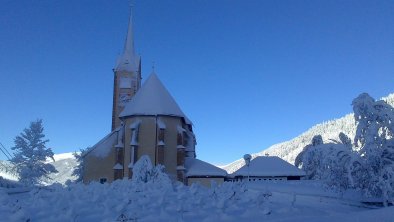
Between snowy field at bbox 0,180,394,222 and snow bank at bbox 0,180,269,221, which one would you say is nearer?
snow bank at bbox 0,180,269,221

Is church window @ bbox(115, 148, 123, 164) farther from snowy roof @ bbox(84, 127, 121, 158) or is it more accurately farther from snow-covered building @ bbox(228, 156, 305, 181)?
snow-covered building @ bbox(228, 156, 305, 181)

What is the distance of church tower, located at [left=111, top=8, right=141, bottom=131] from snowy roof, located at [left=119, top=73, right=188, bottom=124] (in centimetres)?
831

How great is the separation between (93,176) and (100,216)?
1160 inches

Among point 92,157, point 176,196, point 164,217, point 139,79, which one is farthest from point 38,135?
point 164,217

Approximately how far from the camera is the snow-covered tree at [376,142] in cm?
1482

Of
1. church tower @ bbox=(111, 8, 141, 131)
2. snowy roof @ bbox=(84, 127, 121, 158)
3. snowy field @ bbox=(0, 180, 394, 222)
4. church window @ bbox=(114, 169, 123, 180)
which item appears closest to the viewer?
snowy field @ bbox=(0, 180, 394, 222)

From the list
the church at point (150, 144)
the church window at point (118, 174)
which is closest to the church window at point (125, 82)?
the church at point (150, 144)

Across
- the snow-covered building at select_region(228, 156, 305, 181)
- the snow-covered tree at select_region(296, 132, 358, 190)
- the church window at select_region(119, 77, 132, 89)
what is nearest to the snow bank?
the snow-covered tree at select_region(296, 132, 358, 190)

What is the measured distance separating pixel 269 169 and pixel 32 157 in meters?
25.9

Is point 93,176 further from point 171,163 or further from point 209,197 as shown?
point 209,197

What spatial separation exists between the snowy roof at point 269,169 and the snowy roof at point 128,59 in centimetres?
1863

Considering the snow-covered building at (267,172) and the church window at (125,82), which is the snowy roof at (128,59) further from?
the snow-covered building at (267,172)

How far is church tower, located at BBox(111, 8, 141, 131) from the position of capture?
154 ft

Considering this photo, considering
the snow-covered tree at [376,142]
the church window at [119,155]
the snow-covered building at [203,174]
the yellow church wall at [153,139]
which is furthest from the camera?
the snow-covered building at [203,174]
